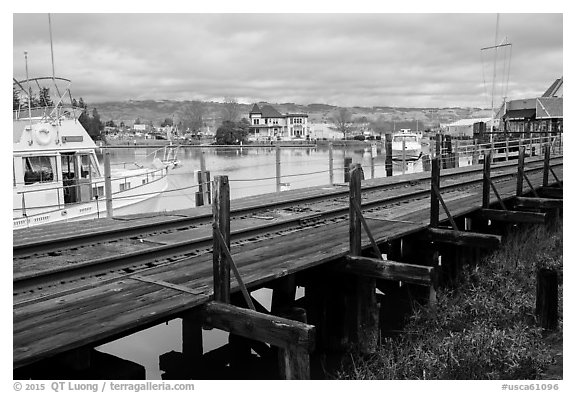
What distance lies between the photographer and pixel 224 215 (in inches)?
222

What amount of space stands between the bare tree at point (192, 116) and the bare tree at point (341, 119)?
180 ft

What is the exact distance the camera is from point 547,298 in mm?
7715

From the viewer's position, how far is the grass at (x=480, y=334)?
6.63m

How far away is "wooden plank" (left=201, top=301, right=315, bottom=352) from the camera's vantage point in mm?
4957

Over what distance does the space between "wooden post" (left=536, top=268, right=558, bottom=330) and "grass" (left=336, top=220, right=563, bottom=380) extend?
0.51 feet

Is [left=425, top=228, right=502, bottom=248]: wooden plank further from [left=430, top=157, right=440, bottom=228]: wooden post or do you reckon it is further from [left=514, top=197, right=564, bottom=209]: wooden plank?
[left=514, top=197, right=564, bottom=209]: wooden plank

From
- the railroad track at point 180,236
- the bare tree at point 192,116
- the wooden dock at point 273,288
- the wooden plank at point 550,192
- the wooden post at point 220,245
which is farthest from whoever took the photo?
the bare tree at point 192,116

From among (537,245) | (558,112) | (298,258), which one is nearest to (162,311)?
(298,258)

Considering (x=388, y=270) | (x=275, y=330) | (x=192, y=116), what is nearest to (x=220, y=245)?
(x=275, y=330)

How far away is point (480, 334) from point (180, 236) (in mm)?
4210

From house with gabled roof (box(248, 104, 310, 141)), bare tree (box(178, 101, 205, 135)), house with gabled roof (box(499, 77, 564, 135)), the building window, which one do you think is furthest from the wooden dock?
house with gabled roof (box(248, 104, 310, 141))

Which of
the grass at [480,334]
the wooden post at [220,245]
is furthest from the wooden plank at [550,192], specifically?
the wooden post at [220,245]

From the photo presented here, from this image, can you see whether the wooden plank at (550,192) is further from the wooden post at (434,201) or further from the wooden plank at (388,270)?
the wooden plank at (388,270)
